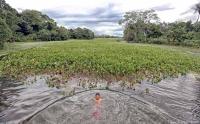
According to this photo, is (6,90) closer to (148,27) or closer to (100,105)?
(100,105)

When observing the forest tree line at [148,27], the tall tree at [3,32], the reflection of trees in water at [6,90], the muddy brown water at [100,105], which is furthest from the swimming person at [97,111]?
the forest tree line at [148,27]

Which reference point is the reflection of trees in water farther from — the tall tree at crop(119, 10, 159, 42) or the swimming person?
the tall tree at crop(119, 10, 159, 42)

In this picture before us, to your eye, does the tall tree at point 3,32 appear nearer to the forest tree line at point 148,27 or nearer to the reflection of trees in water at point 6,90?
the reflection of trees in water at point 6,90

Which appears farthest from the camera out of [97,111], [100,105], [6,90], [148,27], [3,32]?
[148,27]

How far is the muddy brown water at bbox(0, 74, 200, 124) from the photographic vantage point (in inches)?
448

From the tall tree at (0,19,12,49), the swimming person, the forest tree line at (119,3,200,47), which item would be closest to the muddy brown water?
the swimming person

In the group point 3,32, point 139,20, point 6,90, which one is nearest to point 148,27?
point 139,20

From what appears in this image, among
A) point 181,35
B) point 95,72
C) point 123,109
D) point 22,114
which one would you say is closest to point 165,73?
point 95,72

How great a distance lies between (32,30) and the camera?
8125cm

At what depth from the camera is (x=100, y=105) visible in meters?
12.8

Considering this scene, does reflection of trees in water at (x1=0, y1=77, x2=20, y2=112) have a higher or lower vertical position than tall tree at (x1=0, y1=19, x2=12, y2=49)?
lower

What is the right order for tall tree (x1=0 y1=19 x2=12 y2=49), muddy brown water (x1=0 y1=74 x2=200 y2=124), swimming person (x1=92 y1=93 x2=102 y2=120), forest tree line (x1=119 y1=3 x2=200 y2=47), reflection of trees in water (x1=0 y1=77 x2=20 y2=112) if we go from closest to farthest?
muddy brown water (x1=0 y1=74 x2=200 y2=124) < swimming person (x1=92 y1=93 x2=102 y2=120) < reflection of trees in water (x1=0 y1=77 x2=20 y2=112) < tall tree (x1=0 y1=19 x2=12 y2=49) < forest tree line (x1=119 y1=3 x2=200 y2=47)

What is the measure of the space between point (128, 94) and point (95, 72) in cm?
539

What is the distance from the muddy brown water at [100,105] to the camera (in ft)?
37.3
